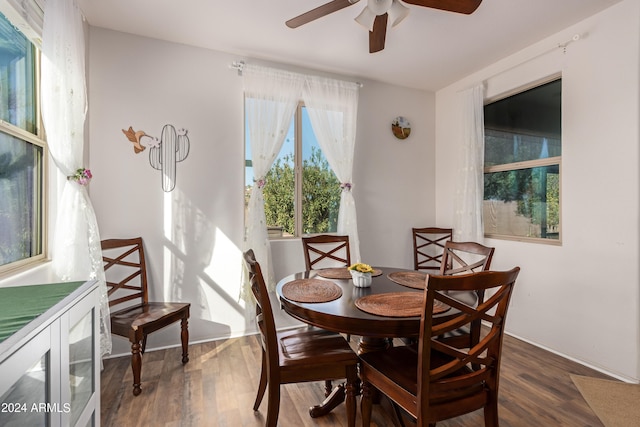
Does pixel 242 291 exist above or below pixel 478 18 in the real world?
below

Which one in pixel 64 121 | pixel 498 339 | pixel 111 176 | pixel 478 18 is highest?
pixel 478 18

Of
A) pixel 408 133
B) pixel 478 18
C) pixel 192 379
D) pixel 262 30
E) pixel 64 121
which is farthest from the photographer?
pixel 408 133

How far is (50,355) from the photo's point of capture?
0.98 m

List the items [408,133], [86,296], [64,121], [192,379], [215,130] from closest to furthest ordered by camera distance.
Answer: [86,296] → [64,121] → [192,379] → [215,130] → [408,133]

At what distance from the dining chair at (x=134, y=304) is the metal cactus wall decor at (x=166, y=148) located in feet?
1.98

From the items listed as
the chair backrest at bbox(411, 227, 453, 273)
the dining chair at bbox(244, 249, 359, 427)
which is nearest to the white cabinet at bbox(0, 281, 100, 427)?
the dining chair at bbox(244, 249, 359, 427)

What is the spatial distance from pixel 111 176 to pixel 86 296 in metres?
1.64

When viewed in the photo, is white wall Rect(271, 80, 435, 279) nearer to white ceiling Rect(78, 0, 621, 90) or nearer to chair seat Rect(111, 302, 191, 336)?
white ceiling Rect(78, 0, 621, 90)

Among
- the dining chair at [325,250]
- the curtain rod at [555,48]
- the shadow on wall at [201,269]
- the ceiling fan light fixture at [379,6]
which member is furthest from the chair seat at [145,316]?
the curtain rod at [555,48]

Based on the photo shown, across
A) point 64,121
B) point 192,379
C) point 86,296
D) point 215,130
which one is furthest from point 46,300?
point 215,130

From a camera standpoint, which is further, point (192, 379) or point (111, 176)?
point (111, 176)

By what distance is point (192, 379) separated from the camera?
2.20m

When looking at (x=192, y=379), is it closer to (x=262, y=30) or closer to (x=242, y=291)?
(x=242, y=291)

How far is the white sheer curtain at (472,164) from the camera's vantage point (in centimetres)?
322
